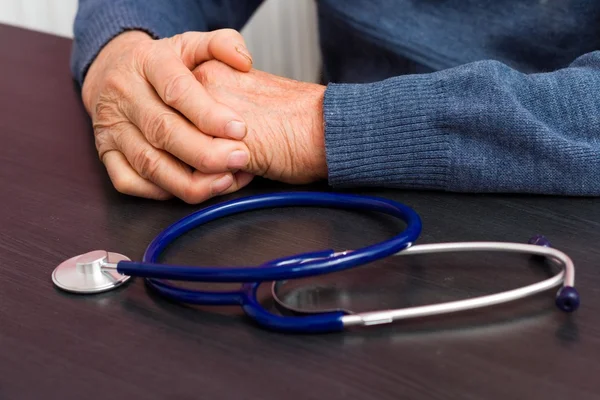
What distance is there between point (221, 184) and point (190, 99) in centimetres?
9

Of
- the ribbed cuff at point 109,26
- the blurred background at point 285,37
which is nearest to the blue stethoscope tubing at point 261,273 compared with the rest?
the ribbed cuff at point 109,26

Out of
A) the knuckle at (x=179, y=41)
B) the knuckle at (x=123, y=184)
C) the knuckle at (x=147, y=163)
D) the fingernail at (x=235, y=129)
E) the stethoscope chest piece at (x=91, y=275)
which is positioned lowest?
the knuckle at (x=123, y=184)

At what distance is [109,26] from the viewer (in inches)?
40.6

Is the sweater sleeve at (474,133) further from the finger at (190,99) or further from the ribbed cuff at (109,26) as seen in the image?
the ribbed cuff at (109,26)

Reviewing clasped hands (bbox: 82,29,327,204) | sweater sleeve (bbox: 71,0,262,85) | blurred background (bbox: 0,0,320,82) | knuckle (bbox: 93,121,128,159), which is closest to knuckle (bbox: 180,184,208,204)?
clasped hands (bbox: 82,29,327,204)

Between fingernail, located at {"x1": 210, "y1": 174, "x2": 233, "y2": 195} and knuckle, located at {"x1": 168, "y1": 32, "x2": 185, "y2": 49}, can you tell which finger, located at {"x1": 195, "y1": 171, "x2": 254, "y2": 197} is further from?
knuckle, located at {"x1": 168, "y1": 32, "x2": 185, "y2": 49}

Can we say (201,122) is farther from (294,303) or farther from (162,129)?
(294,303)

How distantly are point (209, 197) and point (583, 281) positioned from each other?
1.19ft

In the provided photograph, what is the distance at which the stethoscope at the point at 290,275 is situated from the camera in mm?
529

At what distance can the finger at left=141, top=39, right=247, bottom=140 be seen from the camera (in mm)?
756

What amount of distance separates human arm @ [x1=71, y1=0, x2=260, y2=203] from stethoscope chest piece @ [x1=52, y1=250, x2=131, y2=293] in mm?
149

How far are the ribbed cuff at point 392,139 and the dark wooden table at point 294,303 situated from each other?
0.07 feet

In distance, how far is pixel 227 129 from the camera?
2.48 feet

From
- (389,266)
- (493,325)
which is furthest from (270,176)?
(493,325)
